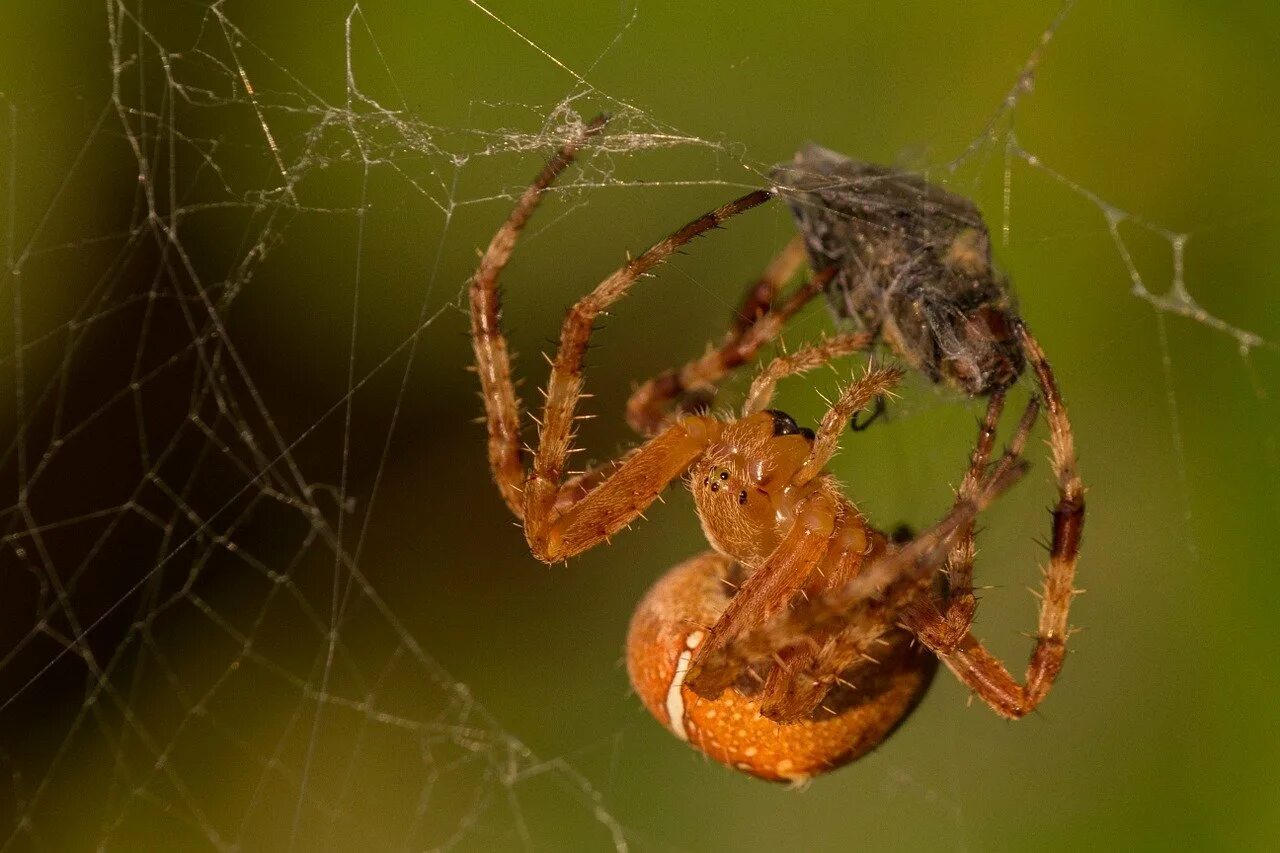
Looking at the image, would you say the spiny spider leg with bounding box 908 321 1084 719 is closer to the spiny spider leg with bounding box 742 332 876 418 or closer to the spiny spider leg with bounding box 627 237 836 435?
the spiny spider leg with bounding box 742 332 876 418

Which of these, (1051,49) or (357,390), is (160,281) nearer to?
(357,390)

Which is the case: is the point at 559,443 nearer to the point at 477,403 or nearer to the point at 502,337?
the point at 502,337

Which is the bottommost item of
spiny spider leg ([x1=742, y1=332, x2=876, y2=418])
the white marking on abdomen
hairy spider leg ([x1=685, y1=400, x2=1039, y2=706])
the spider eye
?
the white marking on abdomen

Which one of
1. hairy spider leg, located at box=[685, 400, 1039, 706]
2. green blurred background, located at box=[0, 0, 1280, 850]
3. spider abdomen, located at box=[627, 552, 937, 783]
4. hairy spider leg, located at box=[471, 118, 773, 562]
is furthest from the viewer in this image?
green blurred background, located at box=[0, 0, 1280, 850]

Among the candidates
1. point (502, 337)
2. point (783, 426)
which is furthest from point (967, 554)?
point (502, 337)

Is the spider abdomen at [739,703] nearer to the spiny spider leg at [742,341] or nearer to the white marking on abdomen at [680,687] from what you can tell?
the white marking on abdomen at [680,687]

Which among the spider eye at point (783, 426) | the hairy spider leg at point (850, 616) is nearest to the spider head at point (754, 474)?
the spider eye at point (783, 426)

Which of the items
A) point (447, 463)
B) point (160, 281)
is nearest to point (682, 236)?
point (447, 463)

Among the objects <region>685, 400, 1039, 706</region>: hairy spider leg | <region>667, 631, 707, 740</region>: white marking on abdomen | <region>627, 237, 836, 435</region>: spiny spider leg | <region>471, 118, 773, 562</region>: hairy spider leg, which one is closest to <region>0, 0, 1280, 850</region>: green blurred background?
<region>627, 237, 836, 435</region>: spiny spider leg
